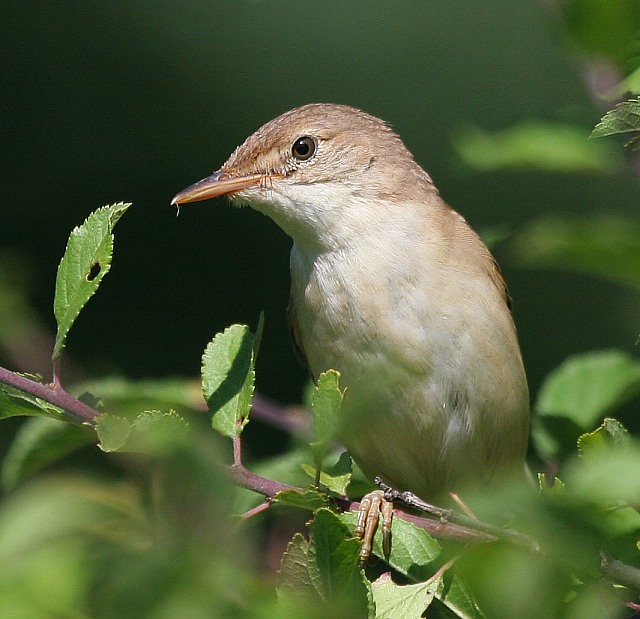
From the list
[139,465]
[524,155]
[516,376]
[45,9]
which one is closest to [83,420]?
[139,465]

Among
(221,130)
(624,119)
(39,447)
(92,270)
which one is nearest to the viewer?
(624,119)

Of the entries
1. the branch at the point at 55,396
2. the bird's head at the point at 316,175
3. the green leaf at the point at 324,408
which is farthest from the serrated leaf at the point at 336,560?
the bird's head at the point at 316,175

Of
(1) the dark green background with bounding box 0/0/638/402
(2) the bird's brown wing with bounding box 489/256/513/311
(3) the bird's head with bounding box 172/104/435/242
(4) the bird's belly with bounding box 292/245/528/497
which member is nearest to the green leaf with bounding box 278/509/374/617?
(4) the bird's belly with bounding box 292/245/528/497

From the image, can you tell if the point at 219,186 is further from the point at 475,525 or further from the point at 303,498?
the point at 475,525

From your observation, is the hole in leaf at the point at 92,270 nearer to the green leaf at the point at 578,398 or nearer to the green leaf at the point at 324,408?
the green leaf at the point at 324,408

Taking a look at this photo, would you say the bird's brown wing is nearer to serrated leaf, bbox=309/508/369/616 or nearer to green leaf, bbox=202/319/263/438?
green leaf, bbox=202/319/263/438

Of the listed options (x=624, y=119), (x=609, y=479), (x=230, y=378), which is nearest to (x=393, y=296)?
(x=230, y=378)
